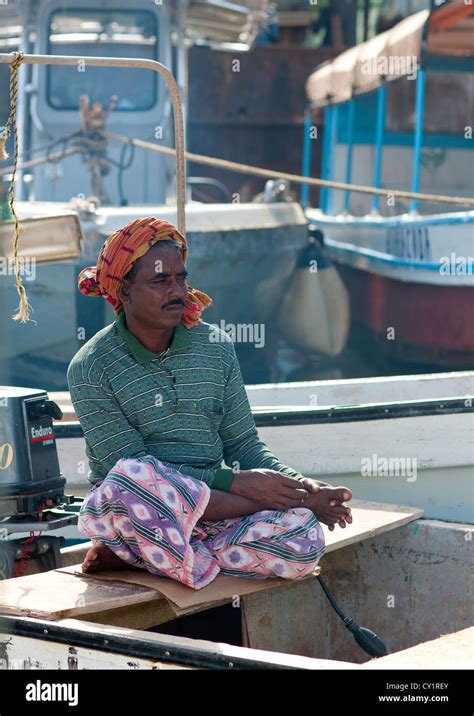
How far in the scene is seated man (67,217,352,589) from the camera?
2799mm

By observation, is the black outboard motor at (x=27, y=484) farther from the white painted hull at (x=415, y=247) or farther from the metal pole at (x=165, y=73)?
the white painted hull at (x=415, y=247)

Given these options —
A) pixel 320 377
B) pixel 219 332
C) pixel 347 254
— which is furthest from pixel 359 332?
pixel 219 332

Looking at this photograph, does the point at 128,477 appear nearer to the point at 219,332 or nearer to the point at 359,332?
the point at 219,332

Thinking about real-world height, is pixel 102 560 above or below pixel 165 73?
below

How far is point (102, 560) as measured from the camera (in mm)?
2910

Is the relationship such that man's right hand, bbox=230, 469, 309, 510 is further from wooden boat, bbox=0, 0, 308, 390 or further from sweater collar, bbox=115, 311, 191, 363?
wooden boat, bbox=0, 0, 308, 390

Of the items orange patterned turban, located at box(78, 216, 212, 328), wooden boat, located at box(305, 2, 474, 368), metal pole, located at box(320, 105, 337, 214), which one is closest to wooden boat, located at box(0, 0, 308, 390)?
wooden boat, located at box(305, 2, 474, 368)

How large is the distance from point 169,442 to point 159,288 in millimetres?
404

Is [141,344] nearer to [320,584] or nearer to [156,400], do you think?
[156,400]

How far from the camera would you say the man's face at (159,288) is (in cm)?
283

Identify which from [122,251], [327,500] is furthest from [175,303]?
[327,500]

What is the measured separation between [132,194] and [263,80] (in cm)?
717

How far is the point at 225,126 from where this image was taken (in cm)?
1527

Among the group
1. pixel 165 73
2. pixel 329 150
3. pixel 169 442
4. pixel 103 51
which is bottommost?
pixel 169 442
